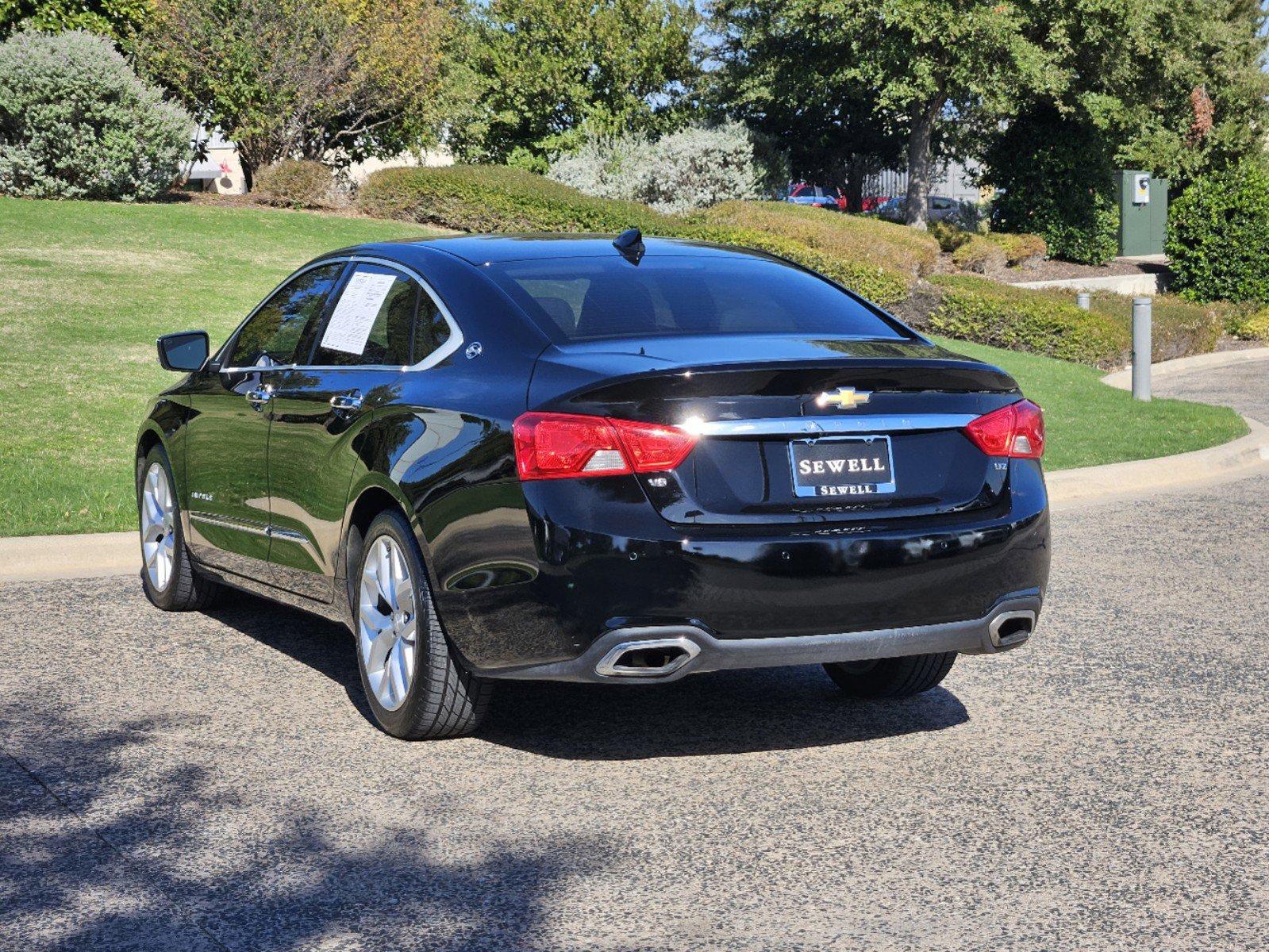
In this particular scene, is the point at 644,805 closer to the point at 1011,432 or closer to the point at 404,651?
the point at 404,651

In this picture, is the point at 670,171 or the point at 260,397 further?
the point at 670,171

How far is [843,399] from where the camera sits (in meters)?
4.86

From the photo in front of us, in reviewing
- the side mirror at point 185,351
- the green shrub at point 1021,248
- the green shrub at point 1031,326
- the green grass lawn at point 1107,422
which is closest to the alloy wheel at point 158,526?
the side mirror at point 185,351

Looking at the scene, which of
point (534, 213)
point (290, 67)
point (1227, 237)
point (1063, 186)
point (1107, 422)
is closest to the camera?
point (1107, 422)

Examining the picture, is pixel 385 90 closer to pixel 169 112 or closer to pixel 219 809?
pixel 169 112

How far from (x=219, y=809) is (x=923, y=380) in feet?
8.00

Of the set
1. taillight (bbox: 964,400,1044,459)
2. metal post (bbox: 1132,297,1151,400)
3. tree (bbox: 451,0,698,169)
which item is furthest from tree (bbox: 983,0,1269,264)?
taillight (bbox: 964,400,1044,459)

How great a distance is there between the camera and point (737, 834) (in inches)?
181

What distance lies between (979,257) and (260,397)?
28822mm

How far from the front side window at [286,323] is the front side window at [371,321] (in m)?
0.19

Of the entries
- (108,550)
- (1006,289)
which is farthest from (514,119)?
(108,550)

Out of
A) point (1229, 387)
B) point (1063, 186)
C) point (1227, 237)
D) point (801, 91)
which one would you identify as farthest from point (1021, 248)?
point (1229, 387)

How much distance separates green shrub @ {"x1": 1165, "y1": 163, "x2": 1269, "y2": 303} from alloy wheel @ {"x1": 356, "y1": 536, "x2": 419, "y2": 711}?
31.1 m

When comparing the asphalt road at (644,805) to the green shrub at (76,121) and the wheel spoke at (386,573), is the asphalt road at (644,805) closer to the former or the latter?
the wheel spoke at (386,573)
